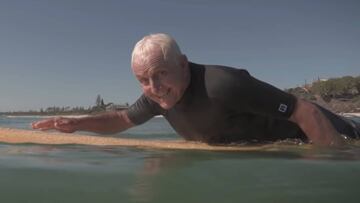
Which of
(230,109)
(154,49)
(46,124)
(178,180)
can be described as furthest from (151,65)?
(178,180)

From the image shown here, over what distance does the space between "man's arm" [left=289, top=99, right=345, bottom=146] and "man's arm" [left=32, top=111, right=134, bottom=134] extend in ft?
5.43

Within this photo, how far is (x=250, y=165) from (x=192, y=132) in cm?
177

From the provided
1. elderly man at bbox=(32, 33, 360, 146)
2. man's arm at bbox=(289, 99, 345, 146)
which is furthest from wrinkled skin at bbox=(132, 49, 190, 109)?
man's arm at bbox=(289, 99, 345, 146)

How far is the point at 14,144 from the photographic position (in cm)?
314

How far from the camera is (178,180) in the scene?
1.56 meters

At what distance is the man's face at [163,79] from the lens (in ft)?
10.4

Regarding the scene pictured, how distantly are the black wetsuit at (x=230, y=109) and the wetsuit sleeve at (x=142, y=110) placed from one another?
2 centimetres

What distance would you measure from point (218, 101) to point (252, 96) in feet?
0.81

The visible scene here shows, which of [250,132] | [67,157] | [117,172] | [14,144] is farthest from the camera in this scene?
[250,132]

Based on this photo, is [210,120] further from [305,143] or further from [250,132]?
[305,143]

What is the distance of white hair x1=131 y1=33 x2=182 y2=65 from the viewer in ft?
10.4

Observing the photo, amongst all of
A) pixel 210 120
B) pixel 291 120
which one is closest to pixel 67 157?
pixel 210 120

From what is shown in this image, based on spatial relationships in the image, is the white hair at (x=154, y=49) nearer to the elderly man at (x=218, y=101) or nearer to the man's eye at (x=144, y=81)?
the elderly man at (x=218, y=101)

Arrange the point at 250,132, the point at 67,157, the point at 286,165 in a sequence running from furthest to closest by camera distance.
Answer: the point at 250,132, the point at 67,157, the point at 286,165
